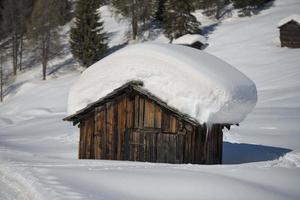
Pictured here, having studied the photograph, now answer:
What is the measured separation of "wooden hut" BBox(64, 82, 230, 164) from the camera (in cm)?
1527

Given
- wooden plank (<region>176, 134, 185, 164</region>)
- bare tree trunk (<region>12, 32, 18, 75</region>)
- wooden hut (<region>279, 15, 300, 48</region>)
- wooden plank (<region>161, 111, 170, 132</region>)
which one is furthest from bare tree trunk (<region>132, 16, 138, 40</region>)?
wooden plank (<region>176, 134, 185, 164</region>)

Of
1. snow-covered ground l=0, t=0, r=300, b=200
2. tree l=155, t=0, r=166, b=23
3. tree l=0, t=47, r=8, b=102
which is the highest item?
tree l=155, t=0, r=166, b=23

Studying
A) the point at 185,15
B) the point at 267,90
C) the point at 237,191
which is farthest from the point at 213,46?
the point at 237,191

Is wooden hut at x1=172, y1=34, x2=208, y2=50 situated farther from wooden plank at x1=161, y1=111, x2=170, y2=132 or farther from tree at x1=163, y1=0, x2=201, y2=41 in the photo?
wooden plank at x1=161, y1=111, x2=170, y2=132

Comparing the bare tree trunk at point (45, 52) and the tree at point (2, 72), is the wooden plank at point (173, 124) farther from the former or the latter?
the bare tree trunk at point (45, 52)

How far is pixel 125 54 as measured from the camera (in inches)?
628

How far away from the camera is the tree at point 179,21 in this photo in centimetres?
5156

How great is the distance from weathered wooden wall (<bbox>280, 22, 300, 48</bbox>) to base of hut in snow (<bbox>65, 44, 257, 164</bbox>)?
29146mm

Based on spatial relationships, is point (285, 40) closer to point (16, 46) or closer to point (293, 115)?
point (293, 115)

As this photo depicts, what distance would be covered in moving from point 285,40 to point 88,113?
31.9m

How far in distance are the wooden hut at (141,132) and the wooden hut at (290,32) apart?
30127mm

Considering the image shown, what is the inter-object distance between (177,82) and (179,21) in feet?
124

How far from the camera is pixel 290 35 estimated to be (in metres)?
44.2

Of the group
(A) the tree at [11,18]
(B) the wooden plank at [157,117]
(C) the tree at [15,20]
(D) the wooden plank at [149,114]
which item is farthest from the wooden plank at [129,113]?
(A) the tree at [11,18]
